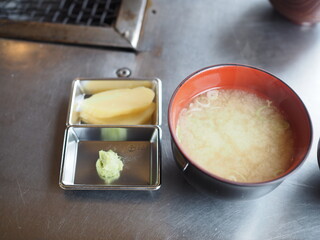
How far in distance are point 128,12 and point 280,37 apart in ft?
2.15

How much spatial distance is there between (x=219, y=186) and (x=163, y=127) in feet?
1.25

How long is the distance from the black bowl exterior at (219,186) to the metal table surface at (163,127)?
0.47 ft

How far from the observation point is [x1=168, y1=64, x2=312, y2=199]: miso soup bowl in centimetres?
79

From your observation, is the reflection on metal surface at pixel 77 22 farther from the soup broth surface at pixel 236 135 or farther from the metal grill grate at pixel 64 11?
the soup broth surface at pixel 236 135

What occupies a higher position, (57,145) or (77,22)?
(77,22)

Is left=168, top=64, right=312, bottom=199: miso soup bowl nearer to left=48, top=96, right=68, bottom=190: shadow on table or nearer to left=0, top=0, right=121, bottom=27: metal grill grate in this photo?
left=48, top=96, right=68, bottom=190: shadow on table

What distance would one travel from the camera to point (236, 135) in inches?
36.9

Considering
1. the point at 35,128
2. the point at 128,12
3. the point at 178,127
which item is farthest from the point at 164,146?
the point at 128,12

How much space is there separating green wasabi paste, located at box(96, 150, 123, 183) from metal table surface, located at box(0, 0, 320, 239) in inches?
2.0

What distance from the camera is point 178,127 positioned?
948 millimetres

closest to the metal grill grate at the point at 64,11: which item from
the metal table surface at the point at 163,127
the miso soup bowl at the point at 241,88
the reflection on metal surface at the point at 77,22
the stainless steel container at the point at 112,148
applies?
the reflection on metal surface at the point at 77,22

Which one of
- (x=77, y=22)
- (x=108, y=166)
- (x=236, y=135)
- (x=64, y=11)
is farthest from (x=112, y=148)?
(x=64, y=11)

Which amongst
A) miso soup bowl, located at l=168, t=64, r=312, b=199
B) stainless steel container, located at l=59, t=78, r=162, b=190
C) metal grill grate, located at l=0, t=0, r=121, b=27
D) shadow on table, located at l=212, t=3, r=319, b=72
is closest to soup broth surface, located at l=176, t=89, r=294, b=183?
miso soup bowl, located at l=168, t=64, r=312, b=199

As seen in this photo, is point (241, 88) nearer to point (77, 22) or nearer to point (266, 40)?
point (266, 40)
